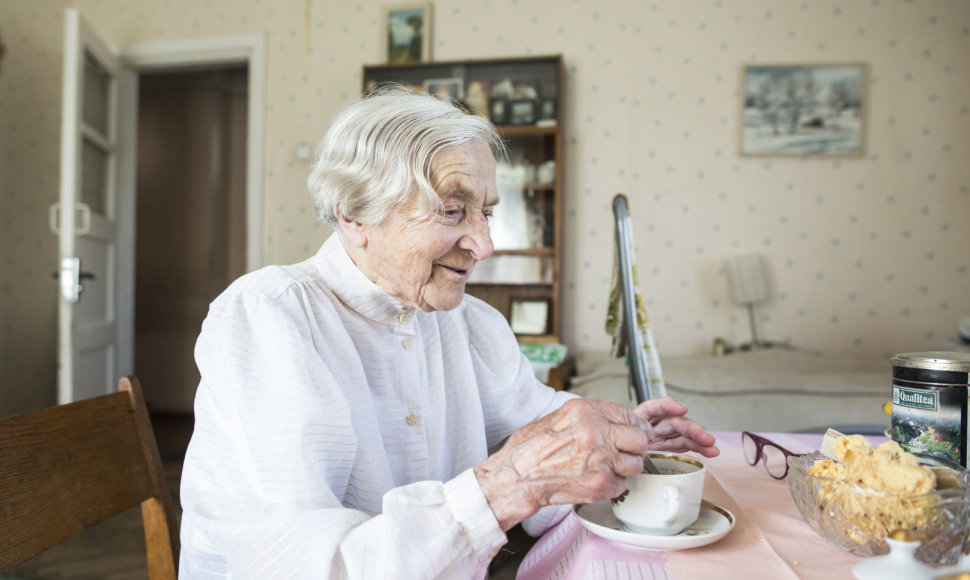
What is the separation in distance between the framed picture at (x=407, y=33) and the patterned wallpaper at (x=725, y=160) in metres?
0.07

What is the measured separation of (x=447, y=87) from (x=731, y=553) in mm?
3299

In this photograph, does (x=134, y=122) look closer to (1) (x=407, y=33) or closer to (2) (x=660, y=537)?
(1) (x=407, y=33)

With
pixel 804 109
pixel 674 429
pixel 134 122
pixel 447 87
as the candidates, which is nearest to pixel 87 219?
pixel 134 122

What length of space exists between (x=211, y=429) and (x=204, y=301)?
190 inches

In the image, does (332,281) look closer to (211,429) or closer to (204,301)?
(211,429)

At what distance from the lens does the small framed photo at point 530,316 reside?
3.50 meters

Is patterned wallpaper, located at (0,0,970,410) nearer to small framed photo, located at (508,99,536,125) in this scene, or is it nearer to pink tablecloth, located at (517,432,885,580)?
small framed photo, located at (508,99,536,125)

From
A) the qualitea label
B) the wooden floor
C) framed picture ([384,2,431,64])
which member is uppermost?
framed picture ([384,2,431,64])

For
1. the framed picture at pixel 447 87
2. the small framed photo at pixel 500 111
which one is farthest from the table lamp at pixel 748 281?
the framed picture at pixel 447 87

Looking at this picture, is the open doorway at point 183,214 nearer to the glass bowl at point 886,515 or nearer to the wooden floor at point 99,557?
the wooden floor at point 99,557

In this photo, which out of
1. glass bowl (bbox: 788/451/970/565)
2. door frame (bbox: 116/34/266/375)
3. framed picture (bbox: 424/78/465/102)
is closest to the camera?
glass bowl (bbox: 788/451/970/565)

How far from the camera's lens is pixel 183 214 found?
17.0ft

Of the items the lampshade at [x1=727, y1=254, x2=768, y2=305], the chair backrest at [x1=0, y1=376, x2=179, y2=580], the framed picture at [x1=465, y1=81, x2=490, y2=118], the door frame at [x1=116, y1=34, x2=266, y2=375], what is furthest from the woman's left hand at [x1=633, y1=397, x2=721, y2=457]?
the door frame at [x1=116, y1=34, x2=266, y2=375]

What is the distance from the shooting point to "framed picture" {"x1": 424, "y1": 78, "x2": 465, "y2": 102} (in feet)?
11.7
